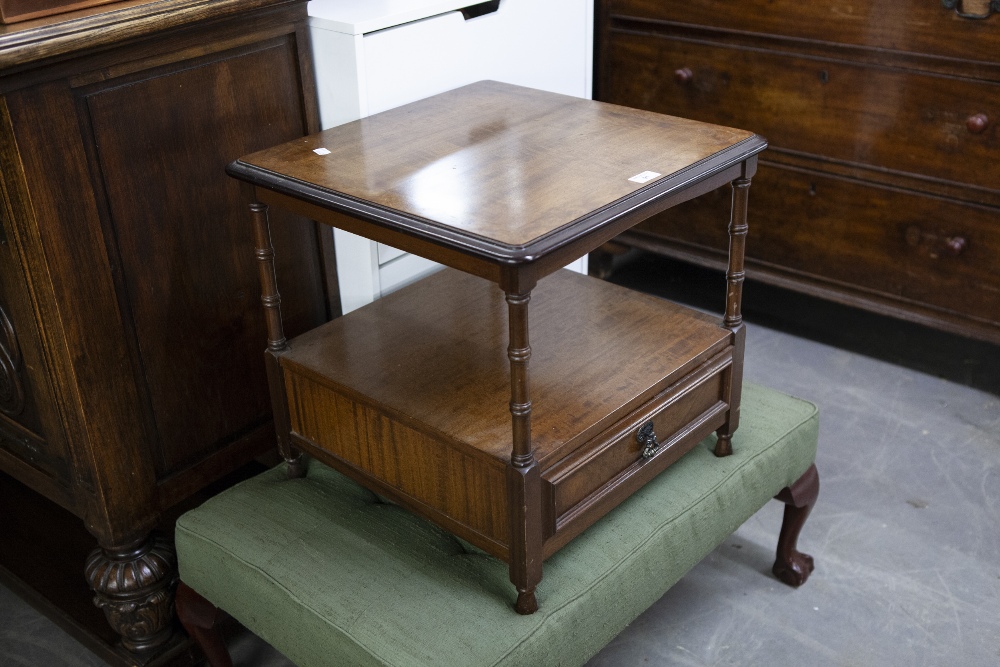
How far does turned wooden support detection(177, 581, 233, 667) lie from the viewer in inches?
59.8

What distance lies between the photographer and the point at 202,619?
153 cm

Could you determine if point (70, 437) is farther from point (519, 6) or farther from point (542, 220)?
point (519, 6)

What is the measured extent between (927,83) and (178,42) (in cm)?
145

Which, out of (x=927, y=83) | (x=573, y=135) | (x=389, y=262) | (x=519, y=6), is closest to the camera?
(x=573, y=135)

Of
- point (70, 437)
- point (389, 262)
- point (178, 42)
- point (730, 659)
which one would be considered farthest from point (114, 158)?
point (730, 659)

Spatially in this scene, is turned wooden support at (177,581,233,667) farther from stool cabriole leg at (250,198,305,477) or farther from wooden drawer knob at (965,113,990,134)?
wooden drawer knob at (965,113,990,134)

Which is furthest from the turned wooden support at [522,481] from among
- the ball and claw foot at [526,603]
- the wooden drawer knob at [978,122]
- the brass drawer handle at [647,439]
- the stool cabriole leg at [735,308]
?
the wooden drawer knob at [978,122]

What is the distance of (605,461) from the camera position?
4.50 feet

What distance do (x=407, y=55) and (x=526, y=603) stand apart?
89cm

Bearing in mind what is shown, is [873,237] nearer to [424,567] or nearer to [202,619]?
[424,567]

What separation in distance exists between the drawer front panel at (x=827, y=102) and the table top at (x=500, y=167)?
2.74ft

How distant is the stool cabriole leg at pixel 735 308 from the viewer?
143 cm

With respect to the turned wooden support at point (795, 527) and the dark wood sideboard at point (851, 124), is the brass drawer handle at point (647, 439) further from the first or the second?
the dark wood sideboard at point (851, 124)

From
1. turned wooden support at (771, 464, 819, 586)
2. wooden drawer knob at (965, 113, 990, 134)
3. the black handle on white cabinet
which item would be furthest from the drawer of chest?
wooden drawer knob at (965, 113, 990, 134)
